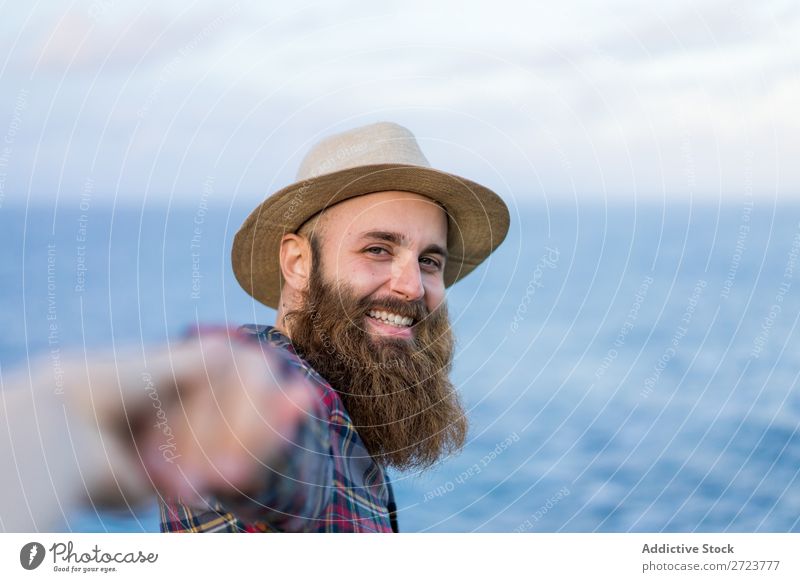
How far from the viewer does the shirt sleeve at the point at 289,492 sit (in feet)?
9.16

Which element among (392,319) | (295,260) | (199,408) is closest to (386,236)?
(392,319)

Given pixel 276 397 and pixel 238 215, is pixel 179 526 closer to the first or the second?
pixel 276 397

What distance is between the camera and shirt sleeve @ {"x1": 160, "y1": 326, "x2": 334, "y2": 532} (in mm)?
2793

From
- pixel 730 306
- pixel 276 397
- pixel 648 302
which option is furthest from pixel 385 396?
pixel 730 306

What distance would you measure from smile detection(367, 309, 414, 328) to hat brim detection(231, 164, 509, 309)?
14.6 inches

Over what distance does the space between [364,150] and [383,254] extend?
1.08 ft

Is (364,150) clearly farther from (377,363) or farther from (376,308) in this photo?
(377,363)

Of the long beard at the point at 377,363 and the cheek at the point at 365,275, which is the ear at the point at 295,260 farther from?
the cheek at the point at 365,275

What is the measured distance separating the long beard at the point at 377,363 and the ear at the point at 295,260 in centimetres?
6

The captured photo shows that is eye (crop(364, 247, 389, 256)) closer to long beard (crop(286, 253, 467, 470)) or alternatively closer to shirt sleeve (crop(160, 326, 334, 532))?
long beard (crop(286, 253, 467, 470))

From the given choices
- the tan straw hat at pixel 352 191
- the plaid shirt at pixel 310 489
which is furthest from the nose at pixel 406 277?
the plaid shirt at pixel 310 489

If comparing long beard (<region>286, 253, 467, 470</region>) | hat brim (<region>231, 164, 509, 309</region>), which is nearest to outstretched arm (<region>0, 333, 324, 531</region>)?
long beard (<region>286, 253, 467, 470</region>)

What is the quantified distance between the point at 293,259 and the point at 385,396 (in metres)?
0.54

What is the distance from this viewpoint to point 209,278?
4008 mm
